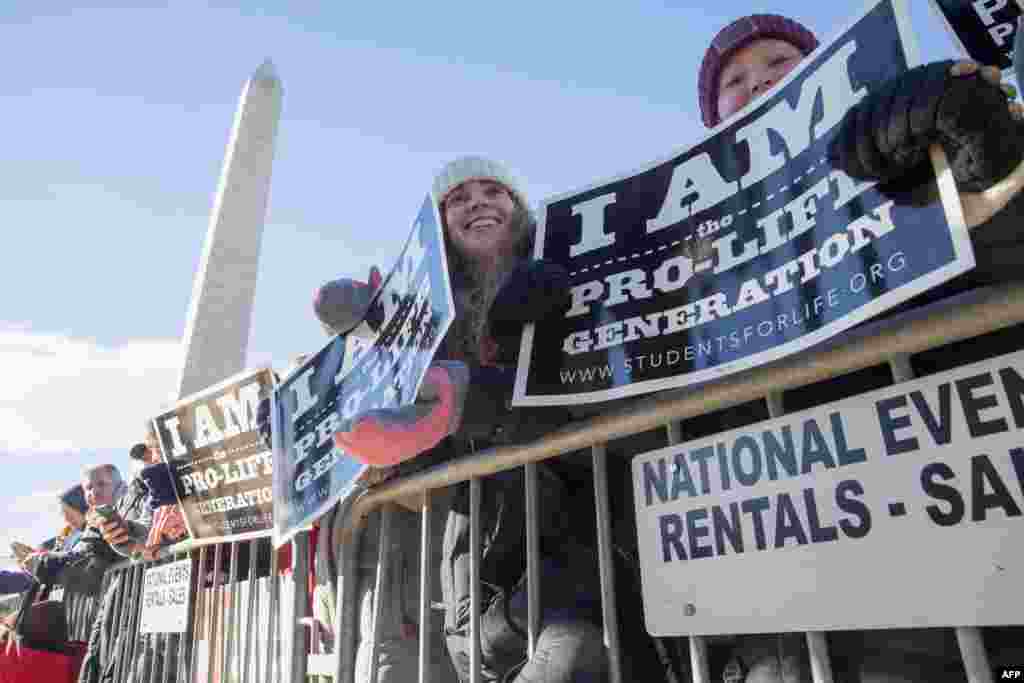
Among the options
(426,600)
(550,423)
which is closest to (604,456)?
(550,423)

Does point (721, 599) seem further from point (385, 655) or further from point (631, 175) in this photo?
point (385, 655)

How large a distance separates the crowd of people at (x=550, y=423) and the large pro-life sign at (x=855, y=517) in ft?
0.37

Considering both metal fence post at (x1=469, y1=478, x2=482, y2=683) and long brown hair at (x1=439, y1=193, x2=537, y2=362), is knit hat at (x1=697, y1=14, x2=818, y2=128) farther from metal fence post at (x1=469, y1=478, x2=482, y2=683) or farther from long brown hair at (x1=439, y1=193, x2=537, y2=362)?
metal fence post at (x1=469, y1=478, x2=482, y2=683)

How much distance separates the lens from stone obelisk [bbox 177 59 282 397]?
13.1 meters

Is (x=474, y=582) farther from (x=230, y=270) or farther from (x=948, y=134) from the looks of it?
(x=230, y=270)

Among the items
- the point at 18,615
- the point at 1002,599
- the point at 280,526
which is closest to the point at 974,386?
the point at 1002,599

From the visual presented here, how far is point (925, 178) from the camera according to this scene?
3.78 feet

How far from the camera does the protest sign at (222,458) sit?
10.4ft

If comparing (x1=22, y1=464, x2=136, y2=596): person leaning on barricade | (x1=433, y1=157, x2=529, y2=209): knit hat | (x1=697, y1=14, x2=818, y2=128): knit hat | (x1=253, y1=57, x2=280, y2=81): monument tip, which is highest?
(x1=253, y1=57, x2=280, y2=81): monument tip

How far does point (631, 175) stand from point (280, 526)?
5.64 feet

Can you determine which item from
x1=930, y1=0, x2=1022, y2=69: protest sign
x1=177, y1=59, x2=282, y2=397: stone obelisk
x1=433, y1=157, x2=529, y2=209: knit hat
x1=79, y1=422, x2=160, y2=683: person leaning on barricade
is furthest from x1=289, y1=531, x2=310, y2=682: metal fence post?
x1=177, y1=59, x2=282, y2=397: stone obelisk

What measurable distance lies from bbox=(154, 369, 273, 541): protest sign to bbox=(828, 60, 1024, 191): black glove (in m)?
2.62

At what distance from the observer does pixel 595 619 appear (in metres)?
1.64

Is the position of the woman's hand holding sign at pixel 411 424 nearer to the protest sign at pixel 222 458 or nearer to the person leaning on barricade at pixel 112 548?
the protest sign at pixel 222 458
